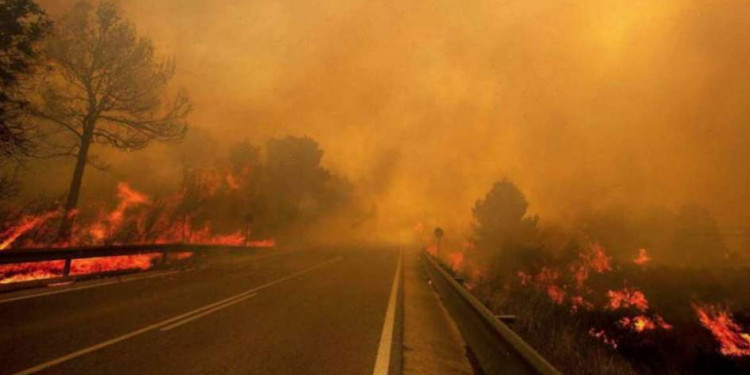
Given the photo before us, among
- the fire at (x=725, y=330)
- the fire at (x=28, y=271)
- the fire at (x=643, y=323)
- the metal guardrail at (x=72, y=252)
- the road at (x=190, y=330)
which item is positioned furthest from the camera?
the fire at (x=643, y=323)

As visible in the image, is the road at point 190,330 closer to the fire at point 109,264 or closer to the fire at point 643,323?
the fire at point 109,264

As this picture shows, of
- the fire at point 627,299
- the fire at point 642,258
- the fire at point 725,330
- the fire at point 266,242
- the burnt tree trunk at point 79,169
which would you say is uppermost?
the fire at point 642,258

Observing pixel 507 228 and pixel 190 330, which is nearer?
pixel 190 330

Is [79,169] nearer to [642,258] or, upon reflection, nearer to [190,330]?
[190,330]

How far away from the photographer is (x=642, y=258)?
14050 cm

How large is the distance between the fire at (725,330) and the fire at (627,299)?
31.1ft

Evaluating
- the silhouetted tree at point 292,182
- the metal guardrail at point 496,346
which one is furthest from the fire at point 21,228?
the silhouetted tree at point 292,182

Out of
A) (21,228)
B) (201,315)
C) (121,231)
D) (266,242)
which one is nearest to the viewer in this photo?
(201,315)

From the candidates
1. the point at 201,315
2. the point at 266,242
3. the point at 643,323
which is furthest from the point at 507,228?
the point at 201,315

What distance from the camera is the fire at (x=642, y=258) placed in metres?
131

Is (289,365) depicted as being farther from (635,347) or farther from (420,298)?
(635,347)

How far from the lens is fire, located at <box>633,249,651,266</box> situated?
13112 centimetres

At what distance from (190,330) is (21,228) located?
1286cm

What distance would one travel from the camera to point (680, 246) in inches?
4348
